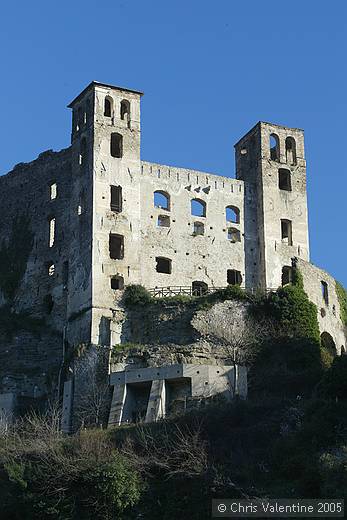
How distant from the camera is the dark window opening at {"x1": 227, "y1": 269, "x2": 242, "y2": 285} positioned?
208 ft

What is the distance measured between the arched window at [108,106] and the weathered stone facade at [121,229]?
0.17 ft

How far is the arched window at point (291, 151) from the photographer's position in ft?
220

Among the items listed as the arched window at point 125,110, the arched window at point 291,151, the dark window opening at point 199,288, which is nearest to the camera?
the dark window opening at point 199,288

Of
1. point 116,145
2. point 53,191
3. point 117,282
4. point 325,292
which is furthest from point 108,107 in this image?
point 325,292

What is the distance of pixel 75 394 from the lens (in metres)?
55.7

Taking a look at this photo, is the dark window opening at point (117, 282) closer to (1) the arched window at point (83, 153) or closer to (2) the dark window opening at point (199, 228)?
(2) the dark window opening at point (199, 228)

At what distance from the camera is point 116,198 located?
202 ft

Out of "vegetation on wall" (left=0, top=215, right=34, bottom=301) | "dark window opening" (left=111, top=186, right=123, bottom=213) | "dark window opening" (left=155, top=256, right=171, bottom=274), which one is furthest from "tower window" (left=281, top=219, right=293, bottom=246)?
"vegetation on wall" (left=0, top=215, right=34, bottom=301)

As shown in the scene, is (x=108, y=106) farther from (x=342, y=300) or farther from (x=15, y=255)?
(x=342, y=300)

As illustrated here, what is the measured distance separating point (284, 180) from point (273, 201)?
2294mm

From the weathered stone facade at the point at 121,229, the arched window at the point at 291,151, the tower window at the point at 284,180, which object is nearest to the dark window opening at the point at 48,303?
the weathered stone facade at the point at 121,229

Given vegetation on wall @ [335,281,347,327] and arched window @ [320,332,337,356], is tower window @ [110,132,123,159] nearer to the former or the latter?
vegetation on wall @ [335,281,347,327]

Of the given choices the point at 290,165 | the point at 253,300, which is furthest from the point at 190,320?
the point at 290,165

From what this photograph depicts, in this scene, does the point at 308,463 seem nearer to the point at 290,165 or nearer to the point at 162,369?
the point at 162,369
